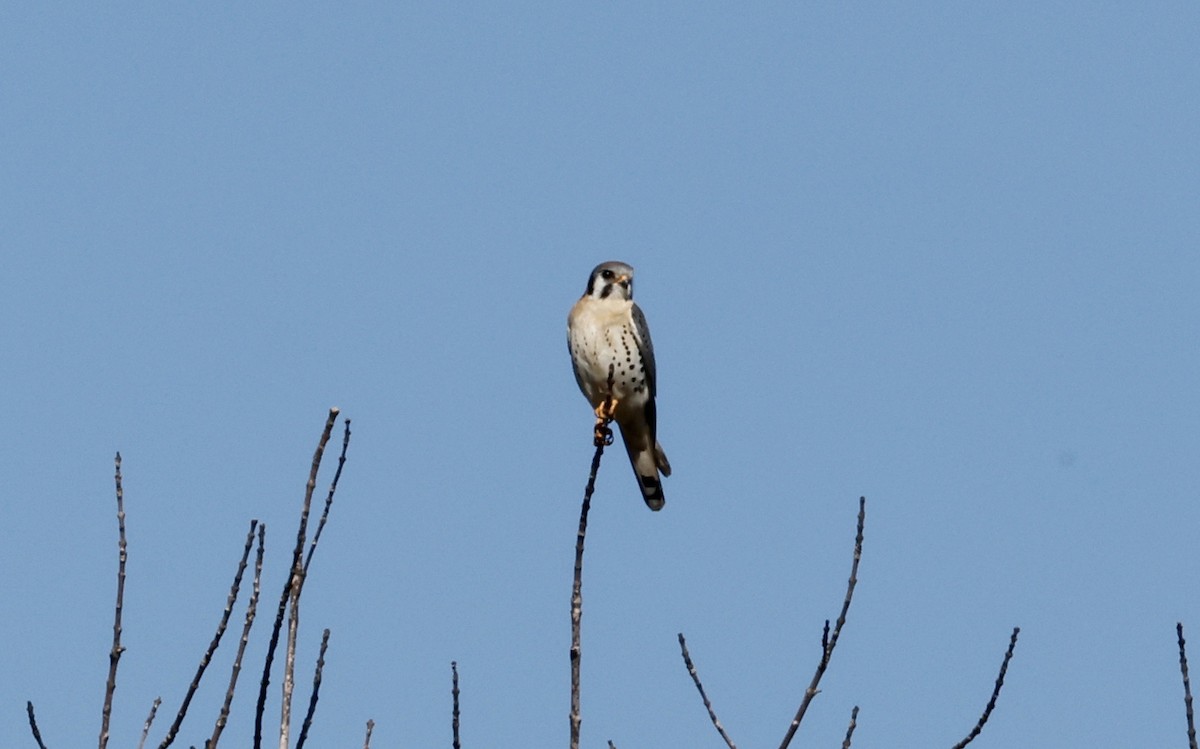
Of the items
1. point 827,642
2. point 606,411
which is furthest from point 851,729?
point 606,411

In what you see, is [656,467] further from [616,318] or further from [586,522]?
[586,522]

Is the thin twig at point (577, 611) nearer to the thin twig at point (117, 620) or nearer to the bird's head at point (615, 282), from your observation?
→ the thin twig at point (117, 620)

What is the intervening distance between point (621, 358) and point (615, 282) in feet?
1.40

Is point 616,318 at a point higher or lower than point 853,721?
higher

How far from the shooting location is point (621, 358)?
26.9ft

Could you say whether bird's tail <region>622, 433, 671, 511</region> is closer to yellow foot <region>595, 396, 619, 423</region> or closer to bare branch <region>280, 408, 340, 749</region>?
yellow foot <region>595, 396, 619, 423</region>

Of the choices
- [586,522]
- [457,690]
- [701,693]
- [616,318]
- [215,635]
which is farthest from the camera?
[616,318]

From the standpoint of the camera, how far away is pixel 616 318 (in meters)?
8.23

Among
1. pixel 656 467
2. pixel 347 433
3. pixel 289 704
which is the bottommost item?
pixel 289 704

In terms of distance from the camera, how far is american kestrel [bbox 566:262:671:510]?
820 centimetres

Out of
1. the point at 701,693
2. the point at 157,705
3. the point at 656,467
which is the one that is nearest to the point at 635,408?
the point at 656,467

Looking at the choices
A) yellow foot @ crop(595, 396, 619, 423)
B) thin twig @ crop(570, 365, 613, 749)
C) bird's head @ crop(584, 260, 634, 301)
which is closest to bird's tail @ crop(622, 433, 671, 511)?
bird's head @ crop(584, 260, 634, 301)

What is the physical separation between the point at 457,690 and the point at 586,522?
488mm

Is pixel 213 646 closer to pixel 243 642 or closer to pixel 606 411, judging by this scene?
pixel 243 642
